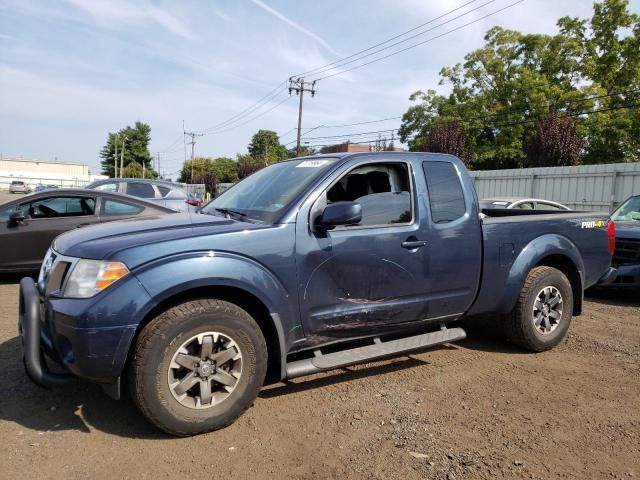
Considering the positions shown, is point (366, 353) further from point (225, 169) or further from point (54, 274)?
point (225, 169)

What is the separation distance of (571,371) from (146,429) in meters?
3.50

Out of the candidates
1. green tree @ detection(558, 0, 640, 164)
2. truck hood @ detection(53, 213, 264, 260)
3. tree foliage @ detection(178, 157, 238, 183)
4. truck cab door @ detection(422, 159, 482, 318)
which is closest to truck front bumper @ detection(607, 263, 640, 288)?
truck cab door @ detection(422, 159, 482, 318)

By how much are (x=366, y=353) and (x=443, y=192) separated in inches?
60.0

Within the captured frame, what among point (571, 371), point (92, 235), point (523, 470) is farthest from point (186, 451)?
point (571, 371)

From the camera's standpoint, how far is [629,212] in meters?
8.38

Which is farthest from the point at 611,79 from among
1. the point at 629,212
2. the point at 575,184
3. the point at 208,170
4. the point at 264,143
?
the point at 264,143

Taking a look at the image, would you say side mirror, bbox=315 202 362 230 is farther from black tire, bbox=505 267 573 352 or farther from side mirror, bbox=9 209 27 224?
side mirror, bbox=9 209 27 224

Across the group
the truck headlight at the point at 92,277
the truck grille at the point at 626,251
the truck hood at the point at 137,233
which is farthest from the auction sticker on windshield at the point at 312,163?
the truck grille at the point at 626,251

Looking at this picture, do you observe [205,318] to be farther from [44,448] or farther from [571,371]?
[571,371]

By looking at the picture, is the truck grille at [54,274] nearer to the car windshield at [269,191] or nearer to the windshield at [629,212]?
the car windshield at [269,191]

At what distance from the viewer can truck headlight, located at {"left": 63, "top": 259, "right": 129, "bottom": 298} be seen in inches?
111

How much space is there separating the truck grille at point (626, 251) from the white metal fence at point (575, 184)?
27.8ft

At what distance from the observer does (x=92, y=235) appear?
10.8ft

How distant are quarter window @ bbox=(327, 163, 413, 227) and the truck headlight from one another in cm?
162
